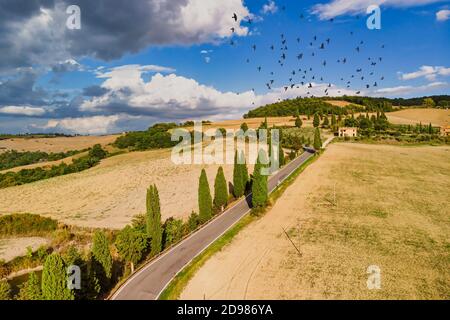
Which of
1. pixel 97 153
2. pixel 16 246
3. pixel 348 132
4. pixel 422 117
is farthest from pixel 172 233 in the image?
pixel 422 117

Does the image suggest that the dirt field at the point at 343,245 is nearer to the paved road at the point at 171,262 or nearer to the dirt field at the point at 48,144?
the paved road at the point at 171,262

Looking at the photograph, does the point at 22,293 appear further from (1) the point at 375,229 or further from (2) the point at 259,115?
(2) the point at 259,115

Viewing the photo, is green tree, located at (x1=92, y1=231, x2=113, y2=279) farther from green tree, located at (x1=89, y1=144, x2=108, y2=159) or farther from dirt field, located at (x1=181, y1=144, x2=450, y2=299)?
green tree, located at (x1=89, y1=144, x2=108, y2=159)

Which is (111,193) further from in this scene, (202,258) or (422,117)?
(422,117)

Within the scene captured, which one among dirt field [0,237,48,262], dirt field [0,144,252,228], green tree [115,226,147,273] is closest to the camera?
green tree [115,226,147,273]

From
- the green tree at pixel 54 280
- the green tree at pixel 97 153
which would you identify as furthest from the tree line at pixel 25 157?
the green tree at pixel 54 280

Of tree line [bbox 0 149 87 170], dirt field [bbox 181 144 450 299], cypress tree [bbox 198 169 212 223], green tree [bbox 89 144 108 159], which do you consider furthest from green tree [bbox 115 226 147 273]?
tree line [bbox 0 149 87 170]
